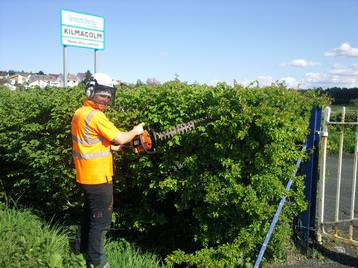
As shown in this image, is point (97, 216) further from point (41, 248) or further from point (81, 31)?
point (81, 31)

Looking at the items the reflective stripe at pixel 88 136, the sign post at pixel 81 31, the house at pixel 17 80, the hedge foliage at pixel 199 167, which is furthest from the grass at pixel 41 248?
the house at pixel 17 80

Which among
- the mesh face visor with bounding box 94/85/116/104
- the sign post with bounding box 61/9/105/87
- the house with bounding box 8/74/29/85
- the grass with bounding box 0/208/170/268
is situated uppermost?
the sign post with bounding box 61/9/105/87

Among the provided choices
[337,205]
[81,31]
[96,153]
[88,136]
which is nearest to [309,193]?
[337,205]

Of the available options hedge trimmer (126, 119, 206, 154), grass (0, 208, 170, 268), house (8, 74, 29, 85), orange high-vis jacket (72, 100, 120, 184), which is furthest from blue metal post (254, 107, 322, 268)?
house (8, 74, 29, 85)

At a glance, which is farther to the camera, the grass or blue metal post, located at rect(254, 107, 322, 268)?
blue metal post, located at rect(254, 107, 322, 268)

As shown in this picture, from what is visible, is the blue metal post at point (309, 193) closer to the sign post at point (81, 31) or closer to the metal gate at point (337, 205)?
the metal gate at point (337, 205)

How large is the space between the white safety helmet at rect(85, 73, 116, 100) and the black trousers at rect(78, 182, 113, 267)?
2.85 feet

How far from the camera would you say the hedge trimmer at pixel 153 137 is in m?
4.26

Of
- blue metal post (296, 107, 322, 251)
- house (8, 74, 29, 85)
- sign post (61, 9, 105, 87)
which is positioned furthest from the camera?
house (8, 74, 29, 85)

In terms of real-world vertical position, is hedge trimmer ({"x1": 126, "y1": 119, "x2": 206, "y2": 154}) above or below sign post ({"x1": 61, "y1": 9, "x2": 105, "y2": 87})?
below

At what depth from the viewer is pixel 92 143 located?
4004mm

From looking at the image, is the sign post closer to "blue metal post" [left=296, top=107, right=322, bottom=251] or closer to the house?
the house

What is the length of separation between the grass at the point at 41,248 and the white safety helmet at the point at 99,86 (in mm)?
1588

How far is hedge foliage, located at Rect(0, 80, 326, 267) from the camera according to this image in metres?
4.29
